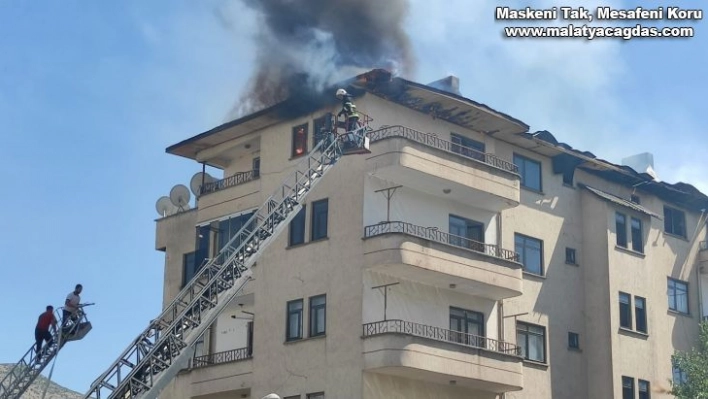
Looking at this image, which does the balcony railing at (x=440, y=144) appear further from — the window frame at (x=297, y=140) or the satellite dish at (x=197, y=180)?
the satellite dish at (x=197, y=180)

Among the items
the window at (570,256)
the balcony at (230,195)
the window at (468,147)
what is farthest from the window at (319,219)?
the window at (570,256)

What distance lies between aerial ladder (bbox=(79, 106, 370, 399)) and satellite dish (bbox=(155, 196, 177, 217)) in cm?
1554

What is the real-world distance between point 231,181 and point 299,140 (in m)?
4.00

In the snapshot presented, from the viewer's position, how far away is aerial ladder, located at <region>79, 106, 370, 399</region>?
30.2 m

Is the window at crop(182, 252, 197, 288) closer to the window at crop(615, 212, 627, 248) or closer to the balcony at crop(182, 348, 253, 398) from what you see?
the balcony at crop(182, 348, 253, 398)

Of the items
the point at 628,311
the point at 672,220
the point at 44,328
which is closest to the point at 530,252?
the point at 628,311

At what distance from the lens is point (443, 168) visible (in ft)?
142

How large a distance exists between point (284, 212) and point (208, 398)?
1241 centimetres

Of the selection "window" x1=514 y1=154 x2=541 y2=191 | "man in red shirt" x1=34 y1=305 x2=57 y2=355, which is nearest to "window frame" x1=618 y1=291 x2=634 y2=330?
"window" x1=514 y1=154 x2=541 y2=191

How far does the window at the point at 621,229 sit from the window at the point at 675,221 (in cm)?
412

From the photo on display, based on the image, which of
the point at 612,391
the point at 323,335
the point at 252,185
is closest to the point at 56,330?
the point at 323,335

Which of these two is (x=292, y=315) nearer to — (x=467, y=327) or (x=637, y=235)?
(x=467, y=327)

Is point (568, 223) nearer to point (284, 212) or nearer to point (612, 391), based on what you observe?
point (612, 391)

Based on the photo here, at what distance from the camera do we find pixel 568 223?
50.2m
